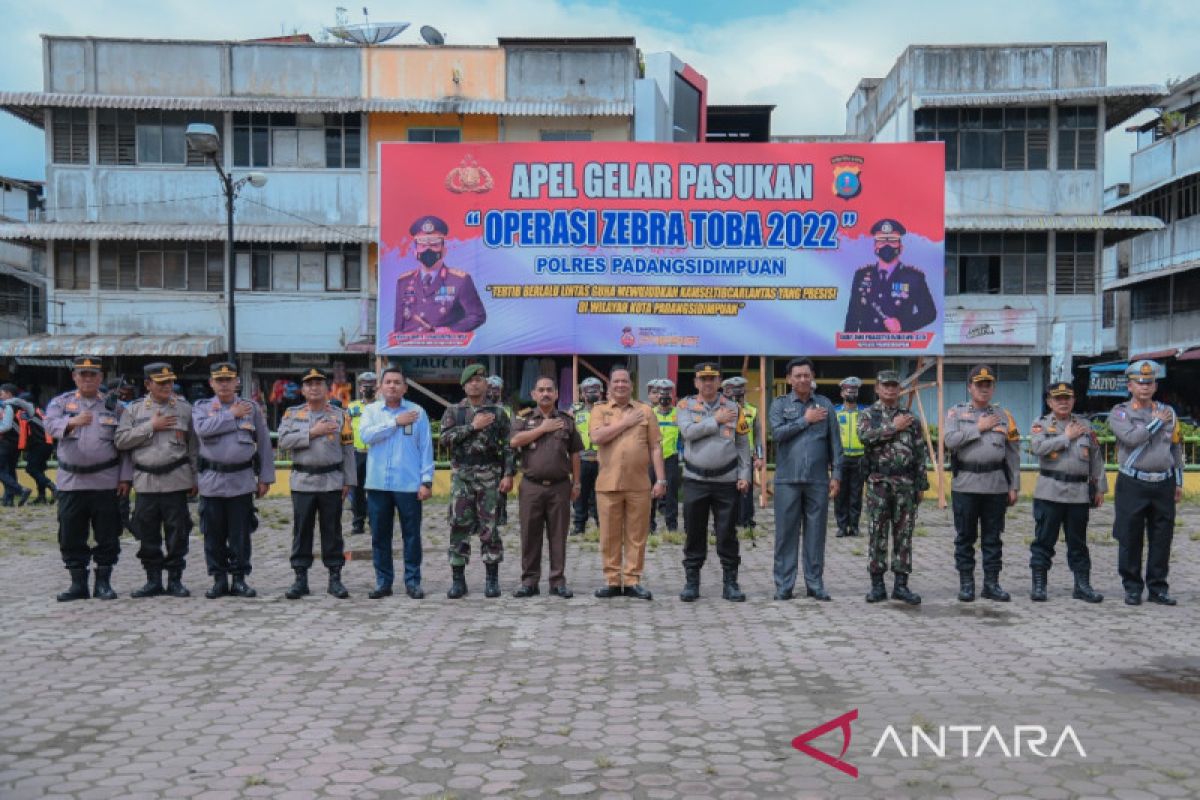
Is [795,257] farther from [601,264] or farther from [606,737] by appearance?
[606,737]

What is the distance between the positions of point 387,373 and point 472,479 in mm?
1182

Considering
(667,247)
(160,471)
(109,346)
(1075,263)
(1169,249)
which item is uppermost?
(1169,249)

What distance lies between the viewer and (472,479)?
29.9 ft

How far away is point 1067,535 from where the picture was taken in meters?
9.24

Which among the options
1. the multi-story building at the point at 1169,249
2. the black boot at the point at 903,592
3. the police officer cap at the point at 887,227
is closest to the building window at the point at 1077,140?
the multi-story building at the point at 1169,249

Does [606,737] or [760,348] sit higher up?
[760,348]

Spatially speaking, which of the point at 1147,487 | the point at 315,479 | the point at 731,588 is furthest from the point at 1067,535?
the point at 315,479

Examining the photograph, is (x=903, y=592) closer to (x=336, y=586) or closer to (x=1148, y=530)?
(x=1148, y=530)

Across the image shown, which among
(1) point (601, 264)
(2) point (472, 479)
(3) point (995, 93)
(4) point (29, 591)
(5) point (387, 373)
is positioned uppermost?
(3) point (995, 93)

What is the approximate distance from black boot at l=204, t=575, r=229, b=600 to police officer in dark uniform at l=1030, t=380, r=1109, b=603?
6405 millimetres

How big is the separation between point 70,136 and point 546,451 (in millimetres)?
23588

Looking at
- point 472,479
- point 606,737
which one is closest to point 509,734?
point 606,737

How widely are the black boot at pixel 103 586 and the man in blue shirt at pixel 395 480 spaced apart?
206 centimetres

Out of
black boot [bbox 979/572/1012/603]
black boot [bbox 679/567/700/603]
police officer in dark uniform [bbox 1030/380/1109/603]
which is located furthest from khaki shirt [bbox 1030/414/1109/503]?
black boot [bbox 679/567/700/603]
